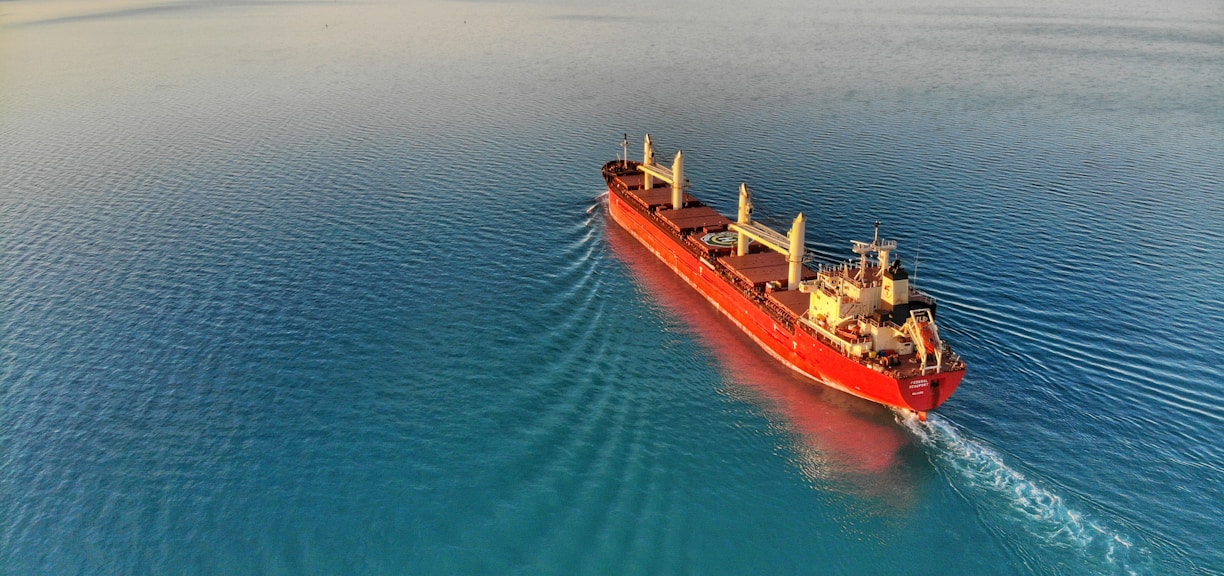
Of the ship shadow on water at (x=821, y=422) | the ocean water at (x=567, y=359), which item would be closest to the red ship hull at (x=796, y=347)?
the ship shadow on water at (x=821, y=422)

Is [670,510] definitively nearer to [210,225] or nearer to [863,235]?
[863,235]

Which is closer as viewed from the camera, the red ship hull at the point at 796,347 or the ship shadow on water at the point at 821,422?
the ship shadow on water at the point at 821,422

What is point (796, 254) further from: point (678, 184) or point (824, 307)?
point (678, 184)

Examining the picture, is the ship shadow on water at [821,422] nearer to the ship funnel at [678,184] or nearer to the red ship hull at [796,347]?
the red ship hull at [796,347]

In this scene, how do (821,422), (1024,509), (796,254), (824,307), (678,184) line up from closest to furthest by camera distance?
(1024,509) < (821,422) < (824,307) < (796,254) < (678,184)

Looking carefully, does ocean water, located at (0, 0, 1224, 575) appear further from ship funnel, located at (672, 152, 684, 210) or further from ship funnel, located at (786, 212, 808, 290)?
ship funnel, located at (672, 152, 684, 210)

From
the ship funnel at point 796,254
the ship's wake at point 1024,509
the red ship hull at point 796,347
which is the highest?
the ship funnel at point 796,254

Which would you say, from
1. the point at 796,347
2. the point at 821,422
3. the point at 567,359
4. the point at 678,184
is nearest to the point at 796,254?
the point at 796,347

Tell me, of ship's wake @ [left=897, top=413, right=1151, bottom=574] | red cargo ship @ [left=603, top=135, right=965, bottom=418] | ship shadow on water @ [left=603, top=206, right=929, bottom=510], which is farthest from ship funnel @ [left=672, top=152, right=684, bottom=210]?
ship's wake @ [left=897, top=413, right=1151, bottom=574]
